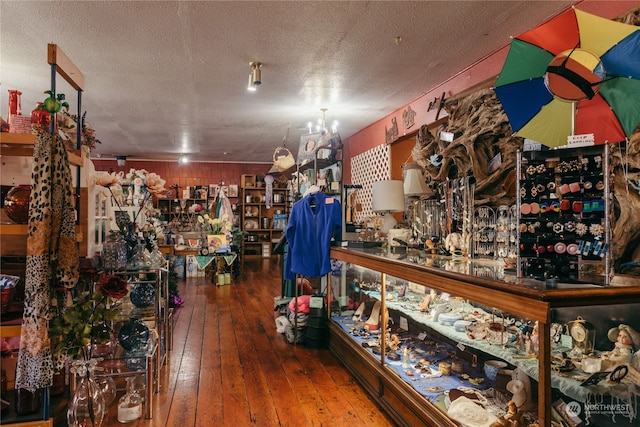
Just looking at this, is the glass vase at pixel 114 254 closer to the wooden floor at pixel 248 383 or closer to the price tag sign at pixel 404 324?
the wooden floor at pixel 248 383

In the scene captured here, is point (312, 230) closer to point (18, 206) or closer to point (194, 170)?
point (18, 206)

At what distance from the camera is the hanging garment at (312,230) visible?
4.17 meters

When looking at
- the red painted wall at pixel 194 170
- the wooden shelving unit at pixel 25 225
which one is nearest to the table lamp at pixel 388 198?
the wooden shelving unit at pixel 25 225

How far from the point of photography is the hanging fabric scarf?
83.5 inches

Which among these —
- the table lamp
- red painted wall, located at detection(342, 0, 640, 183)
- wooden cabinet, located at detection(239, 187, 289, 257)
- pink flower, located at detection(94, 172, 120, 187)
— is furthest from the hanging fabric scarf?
wooden cabinet, located at detection(239, 187, 289, 257)

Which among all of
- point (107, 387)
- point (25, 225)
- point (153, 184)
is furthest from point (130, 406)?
point (153, 184)

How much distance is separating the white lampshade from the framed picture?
42.8 inches

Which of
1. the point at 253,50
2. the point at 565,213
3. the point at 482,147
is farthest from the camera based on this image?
the point at 253,50

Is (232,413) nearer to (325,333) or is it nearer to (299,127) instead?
(325,333)

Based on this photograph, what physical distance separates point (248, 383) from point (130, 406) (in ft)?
2.91

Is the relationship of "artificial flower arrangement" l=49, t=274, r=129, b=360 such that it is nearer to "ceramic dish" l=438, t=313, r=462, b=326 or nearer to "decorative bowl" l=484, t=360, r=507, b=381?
"ceramic dish" l=438, t=313, r=462, b=326

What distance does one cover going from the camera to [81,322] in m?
2.29

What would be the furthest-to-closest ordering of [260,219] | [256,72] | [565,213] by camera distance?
1. [260,219]
2. [256,72]
3. [565,213]

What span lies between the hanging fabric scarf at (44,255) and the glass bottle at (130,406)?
2.13 feet
